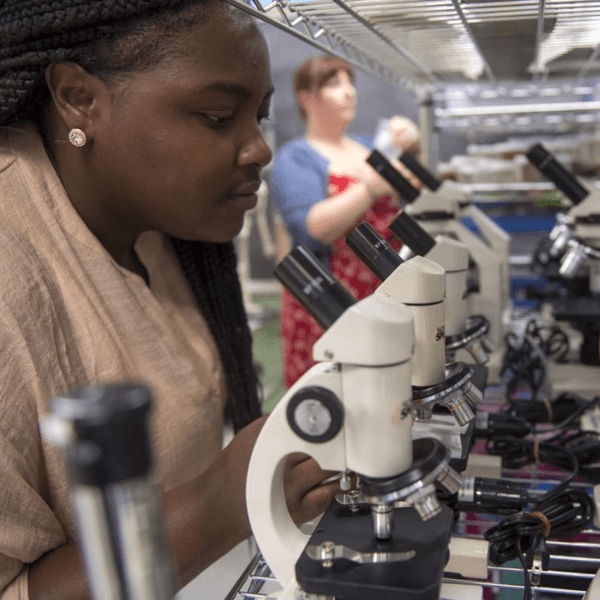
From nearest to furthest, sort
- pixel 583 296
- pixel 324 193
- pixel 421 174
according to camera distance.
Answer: pixel 583 296 < pixel 421 174 < pixel 324 193

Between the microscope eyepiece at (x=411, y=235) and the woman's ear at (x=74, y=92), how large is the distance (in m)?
0.39

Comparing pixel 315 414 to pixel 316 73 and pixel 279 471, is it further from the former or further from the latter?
pixel 316 73

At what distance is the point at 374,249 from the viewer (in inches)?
27.2

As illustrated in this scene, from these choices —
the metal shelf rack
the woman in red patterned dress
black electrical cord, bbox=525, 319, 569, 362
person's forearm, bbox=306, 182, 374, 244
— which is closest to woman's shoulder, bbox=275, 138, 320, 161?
the woman in red patterned dress

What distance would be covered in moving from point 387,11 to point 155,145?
38 centimetres

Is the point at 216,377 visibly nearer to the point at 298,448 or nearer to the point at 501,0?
the point at 298,448

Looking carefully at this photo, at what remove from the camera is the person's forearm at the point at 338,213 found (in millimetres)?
1949

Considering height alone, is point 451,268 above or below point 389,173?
below

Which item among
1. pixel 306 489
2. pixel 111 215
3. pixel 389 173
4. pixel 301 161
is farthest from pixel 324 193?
pixel 306 489

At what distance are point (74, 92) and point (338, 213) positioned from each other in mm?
1226

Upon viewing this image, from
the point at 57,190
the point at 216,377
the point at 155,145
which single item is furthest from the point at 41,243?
the point at 216,377

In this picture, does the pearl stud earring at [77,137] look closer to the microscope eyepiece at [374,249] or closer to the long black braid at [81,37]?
the long black braid at [81,37]

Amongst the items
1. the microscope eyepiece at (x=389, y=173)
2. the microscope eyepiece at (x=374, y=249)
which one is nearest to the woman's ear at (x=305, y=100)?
the microscope eyepiece at (x=389, y=173)

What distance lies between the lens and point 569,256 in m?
1.38
